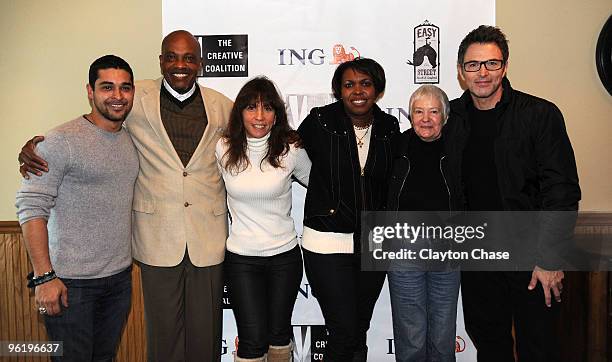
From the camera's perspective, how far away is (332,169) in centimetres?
238

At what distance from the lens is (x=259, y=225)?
7.63ft

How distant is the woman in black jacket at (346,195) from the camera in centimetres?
234

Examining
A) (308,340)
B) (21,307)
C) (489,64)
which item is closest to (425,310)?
(308,340)

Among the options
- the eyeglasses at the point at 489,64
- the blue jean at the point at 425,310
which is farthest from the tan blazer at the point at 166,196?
the eyeglasses at the point at 489,64

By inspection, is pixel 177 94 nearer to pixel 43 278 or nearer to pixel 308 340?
pixel 43 278

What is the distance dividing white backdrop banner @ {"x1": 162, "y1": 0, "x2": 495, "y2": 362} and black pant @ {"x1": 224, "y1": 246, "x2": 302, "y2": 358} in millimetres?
977

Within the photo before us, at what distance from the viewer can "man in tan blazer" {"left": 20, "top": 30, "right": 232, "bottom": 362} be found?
2307 millimetres

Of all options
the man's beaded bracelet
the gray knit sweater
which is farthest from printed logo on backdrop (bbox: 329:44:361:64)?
the man's beaded bracelet

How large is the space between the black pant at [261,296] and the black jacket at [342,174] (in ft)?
0.84

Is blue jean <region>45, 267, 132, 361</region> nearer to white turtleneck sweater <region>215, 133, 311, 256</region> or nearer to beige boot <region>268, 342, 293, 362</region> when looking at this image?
white turtleneck sweater <region>215, 133, 311, 256</region>

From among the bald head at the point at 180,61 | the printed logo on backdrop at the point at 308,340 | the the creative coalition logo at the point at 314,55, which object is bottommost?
the printed logo on backdrop at the point at 308,340

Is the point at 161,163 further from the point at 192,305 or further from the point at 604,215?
the point at 604,215

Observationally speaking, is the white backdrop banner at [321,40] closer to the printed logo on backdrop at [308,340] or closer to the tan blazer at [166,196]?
the tan blazer at [166,196]

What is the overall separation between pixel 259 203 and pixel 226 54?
104 cm
